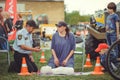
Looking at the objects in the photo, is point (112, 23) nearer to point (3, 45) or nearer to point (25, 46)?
point (25, 46)

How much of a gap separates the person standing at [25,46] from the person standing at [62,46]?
16.4 inches

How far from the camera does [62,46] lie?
10055 mm

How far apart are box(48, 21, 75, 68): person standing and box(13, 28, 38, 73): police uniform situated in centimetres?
48

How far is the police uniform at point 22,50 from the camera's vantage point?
32.4ft

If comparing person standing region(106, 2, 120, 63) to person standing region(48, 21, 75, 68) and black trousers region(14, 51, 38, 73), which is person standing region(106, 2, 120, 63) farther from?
black trousers region(14, 51, 38, 73)

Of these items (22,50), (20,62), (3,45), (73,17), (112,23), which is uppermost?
(112,23)

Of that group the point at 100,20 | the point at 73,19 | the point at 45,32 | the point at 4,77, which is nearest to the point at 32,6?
the point at 45,32

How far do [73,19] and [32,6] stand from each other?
2986 cm

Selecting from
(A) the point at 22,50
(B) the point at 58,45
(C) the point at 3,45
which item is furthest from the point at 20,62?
(C) the point at 3,45

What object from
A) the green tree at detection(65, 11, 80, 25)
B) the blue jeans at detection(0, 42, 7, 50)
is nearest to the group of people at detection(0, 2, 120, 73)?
the blue jeans at detection(0, 42, 7, 50)

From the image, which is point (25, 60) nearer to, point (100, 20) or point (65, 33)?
point (65, 33)

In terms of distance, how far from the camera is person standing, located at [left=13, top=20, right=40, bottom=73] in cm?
982

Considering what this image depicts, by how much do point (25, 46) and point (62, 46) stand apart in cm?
86

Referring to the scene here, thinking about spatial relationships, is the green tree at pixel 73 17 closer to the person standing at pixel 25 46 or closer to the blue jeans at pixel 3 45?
the blue jeans at pixel 3 45
